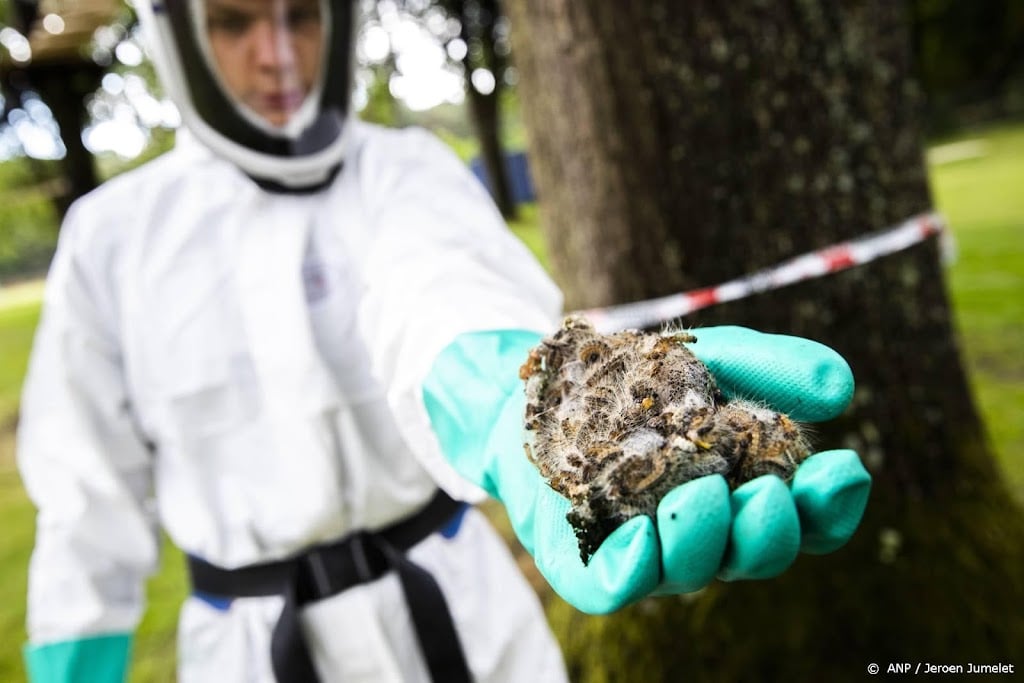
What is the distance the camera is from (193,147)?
1.93 m

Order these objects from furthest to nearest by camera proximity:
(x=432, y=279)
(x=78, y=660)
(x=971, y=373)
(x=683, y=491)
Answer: (x=971, y=373)
(x=78, y=660)
(x=432, y=279)
(x=683, y=491)

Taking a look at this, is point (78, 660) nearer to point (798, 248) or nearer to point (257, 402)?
point (257, 402)

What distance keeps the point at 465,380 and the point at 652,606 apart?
5.69ft

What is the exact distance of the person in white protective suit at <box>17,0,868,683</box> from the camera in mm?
1651

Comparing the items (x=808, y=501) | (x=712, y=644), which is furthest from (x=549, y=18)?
(x=712, y=644)

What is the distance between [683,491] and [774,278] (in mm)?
1715

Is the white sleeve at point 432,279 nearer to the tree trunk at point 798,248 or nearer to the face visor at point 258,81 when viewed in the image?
the face visor at point 258,81

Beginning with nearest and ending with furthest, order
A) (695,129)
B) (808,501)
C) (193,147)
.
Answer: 1. (808,501)
2. (193,147)
3. (695,129)

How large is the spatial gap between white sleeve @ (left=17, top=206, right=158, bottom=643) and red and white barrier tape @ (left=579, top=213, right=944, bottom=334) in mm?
1443

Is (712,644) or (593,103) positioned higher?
(593,103)

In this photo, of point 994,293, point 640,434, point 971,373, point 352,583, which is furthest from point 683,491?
point 994,293

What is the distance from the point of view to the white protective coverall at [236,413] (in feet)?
5.44

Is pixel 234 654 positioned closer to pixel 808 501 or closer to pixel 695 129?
pixel 808 501

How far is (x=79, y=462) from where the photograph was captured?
1.71 m
